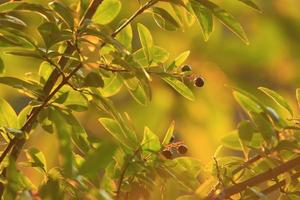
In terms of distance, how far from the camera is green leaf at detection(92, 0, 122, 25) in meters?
0.80

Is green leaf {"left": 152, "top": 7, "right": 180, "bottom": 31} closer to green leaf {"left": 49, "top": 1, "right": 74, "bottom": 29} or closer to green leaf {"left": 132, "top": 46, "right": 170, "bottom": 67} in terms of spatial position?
green leaf {"left": 132, "top": 46, "right": 170, "bottom": 67}

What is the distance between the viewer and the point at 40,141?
1159 millimetres

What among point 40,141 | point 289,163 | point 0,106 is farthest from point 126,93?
point 289,163

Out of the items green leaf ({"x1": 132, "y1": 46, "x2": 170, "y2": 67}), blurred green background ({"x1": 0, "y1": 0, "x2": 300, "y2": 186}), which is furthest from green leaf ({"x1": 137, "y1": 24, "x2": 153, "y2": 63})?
blurred green background ({"x1": 0, "y1": 0, "x2": 300, "y2": 186})

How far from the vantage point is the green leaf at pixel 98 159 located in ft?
1.87

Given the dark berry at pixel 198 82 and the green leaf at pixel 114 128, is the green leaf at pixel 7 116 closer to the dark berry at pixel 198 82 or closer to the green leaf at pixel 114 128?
the green leaf at pixel 114 128

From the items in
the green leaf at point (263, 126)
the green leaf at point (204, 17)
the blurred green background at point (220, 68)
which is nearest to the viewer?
the green leaf at point (263, 126)

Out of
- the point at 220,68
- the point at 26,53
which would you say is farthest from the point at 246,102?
the point at 220,68

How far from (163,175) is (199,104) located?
635 mm

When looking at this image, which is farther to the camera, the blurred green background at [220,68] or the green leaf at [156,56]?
the blurred green background at [220,68]

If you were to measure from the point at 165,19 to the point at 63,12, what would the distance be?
0.15 m

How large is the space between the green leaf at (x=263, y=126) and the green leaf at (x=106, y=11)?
0.22 meters

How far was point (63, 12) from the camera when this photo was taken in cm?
70

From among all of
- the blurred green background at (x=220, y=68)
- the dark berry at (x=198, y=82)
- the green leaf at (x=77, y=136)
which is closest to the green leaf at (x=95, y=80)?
the green leaf at (x=77, y=136)
